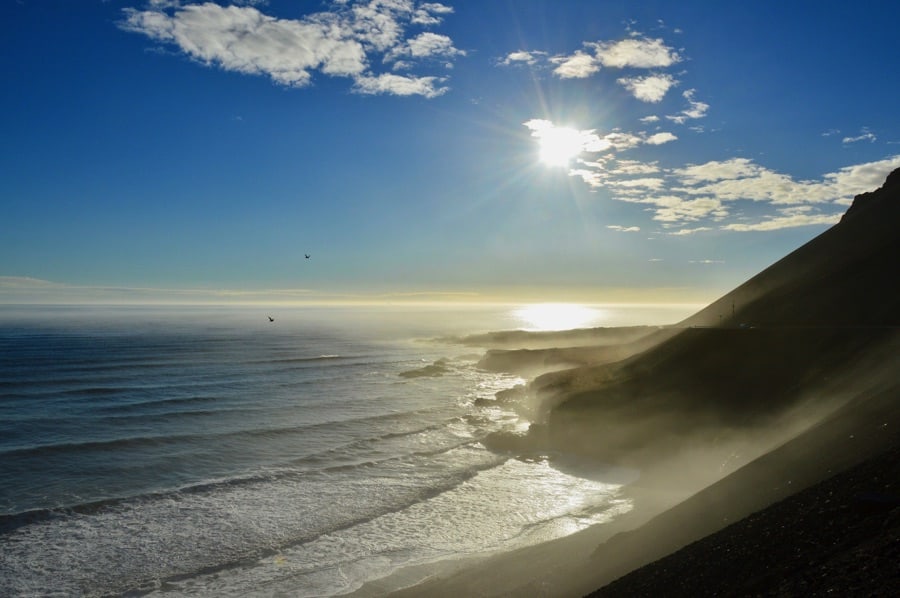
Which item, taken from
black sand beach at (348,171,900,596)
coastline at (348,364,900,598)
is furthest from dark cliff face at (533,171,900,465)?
coastline at (348,364,900,598)

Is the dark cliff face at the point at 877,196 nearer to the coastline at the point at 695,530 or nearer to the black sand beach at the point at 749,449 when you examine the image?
the black sand beach at the point at 749,449

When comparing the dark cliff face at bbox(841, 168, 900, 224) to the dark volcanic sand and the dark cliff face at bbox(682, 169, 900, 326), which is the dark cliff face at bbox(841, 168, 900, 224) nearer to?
the dark cliff face at bbox(682, 169, 900, 326)

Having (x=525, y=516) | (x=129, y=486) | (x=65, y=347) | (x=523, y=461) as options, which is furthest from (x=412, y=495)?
(x=65, y=347)

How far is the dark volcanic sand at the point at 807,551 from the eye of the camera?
9.27 metres

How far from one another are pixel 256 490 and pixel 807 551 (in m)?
25.1

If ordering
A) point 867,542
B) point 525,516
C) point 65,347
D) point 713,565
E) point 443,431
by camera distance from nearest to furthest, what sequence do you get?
point 867,542 < point 713,565 < point 525,516 < point 443,431 < point 65,347

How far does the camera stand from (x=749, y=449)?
25.3 m

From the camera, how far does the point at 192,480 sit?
30203 millimetres

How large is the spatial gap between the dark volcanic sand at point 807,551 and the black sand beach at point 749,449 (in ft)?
0.14

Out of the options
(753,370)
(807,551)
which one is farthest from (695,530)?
(753,370)

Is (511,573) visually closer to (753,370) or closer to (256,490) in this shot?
(256,490)

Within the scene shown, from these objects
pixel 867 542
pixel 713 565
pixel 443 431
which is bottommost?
pixel 443 431

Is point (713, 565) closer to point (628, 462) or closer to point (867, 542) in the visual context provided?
point (867, 542)

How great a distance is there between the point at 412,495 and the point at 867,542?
70.0 ft
